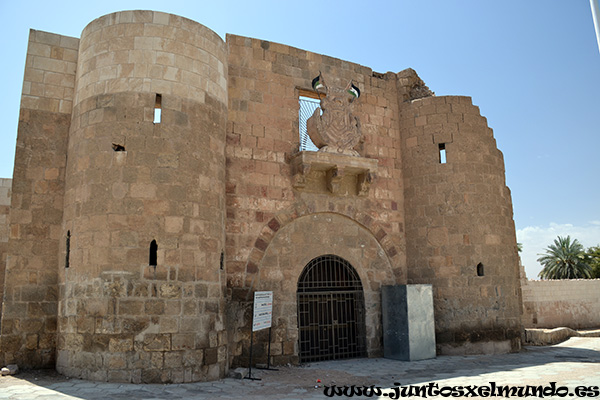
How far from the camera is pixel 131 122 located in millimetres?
8586

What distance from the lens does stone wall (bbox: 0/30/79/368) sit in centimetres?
863

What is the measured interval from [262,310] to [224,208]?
2.17 m

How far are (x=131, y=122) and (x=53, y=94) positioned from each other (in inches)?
87.5

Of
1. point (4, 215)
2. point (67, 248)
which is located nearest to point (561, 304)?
point (67, 248)

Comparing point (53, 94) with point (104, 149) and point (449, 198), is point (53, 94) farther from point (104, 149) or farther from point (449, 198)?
point (449, 198)

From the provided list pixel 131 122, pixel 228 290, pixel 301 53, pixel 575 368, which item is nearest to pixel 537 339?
pixel 575 368

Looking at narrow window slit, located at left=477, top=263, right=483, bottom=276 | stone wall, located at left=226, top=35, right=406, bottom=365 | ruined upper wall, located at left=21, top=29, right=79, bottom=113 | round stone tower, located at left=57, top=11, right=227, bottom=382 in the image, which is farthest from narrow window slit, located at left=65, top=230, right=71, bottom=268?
narrow window slit, located at left=477, top=263, right=483, bottom=276

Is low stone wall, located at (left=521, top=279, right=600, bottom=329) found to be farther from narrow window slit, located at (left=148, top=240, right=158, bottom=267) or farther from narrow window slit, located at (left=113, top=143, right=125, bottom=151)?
narrow window slit, located at (left=113, top=143, right=125, bottom=151)

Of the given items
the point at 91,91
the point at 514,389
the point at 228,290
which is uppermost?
the point at 91,91

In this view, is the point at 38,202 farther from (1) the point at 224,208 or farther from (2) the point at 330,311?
(2) the point at 330,311

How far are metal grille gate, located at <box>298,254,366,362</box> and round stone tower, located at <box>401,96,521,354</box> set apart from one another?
1.91 m

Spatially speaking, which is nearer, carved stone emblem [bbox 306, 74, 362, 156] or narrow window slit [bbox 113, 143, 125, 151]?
narrow window slit [bbox 113, 143, 125, 151]

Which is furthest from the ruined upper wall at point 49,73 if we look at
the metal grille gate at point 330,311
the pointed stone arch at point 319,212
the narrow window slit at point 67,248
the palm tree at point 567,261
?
the palm tree at point 567,261

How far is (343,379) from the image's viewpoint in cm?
846
